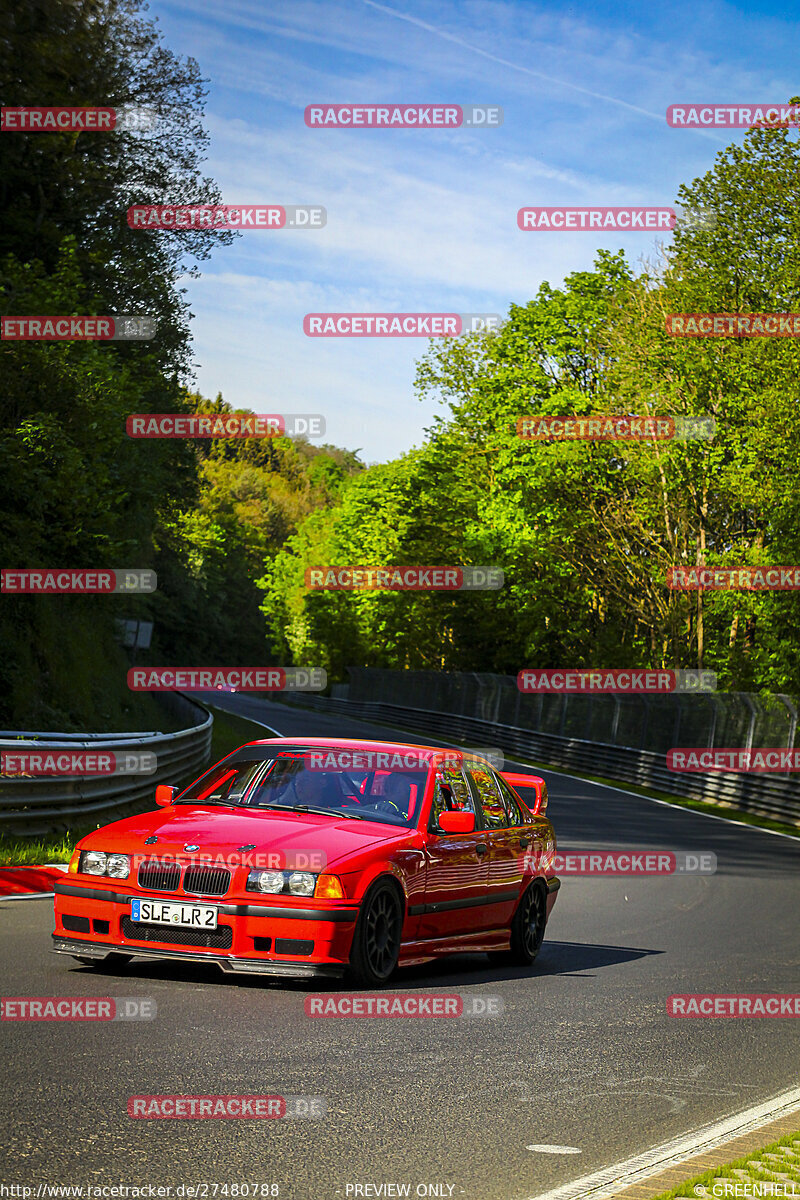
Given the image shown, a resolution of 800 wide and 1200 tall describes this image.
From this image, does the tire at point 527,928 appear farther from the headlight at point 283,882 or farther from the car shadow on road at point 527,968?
the headlight at point 283,882

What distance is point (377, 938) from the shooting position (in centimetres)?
852

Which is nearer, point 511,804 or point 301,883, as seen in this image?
point 301,883

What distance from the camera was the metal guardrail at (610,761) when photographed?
32.3m

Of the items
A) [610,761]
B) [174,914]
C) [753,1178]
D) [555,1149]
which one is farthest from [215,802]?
[610,761]

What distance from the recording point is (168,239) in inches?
1435

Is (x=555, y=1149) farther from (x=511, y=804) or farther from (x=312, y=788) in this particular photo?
(x=511, y=804)

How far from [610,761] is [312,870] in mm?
34289

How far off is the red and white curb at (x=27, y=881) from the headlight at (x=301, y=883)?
4.63 meters

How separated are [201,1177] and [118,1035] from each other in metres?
2.25

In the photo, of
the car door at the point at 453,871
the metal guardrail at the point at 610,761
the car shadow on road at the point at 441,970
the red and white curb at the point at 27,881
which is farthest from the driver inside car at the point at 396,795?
the metal guardrail at the point at 610,761

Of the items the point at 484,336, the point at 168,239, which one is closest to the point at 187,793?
the point at 168,239

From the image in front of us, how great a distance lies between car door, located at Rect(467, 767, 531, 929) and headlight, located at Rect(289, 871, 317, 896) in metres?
2.12

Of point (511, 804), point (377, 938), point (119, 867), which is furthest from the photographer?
point (511, 804)

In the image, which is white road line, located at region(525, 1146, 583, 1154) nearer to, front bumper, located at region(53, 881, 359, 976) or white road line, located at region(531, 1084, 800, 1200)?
white road line, located at region(531, 1084, 800, 1200)
